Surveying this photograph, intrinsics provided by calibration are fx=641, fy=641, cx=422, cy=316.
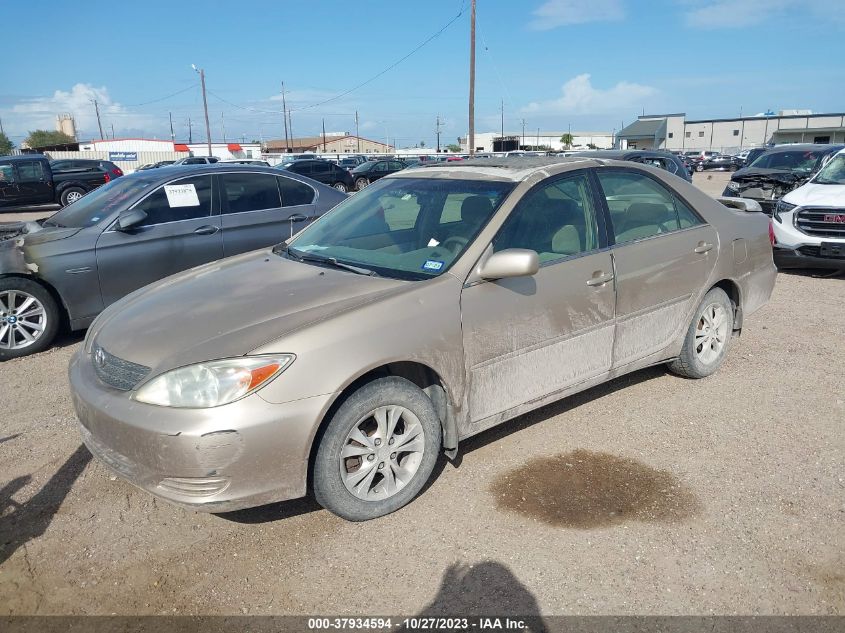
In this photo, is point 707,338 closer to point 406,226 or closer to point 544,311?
point 544,311

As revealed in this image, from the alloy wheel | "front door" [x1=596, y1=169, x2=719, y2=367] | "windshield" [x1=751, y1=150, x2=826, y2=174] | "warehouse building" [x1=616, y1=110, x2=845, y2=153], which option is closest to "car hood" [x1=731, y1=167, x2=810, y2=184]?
"windshield" [x1=751, y1=150, x2=826, y2=174]

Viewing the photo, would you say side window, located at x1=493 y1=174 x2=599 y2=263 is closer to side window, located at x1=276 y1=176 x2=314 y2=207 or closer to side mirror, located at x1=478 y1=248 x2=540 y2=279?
side mirror, located at x1=478 y1=248 x2=540 y2=279

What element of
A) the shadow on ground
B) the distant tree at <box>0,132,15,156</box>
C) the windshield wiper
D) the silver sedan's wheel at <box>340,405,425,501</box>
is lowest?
the shadow on ground

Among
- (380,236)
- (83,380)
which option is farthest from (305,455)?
(380,236)

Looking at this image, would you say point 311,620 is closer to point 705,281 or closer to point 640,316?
point 640,316

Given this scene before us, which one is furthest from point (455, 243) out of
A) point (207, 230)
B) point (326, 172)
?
point (326, 172)

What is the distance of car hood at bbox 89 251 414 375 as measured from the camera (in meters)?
2.85

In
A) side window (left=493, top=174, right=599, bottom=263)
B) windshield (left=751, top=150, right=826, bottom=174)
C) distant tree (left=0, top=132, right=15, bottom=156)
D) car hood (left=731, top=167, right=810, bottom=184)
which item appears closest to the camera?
side window (left=493, top=174, right=599, bottom=263)

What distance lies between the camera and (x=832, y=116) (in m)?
76.4

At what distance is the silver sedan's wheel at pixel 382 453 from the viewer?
2975 millimetres

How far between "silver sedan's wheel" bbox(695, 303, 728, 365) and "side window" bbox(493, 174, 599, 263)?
135 cm

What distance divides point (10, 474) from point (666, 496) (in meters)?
3.62

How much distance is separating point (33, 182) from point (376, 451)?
67.6ft

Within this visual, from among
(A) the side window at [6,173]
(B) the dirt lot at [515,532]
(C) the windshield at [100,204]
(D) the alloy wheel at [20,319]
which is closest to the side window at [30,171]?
(A) the side window at [6,173]
